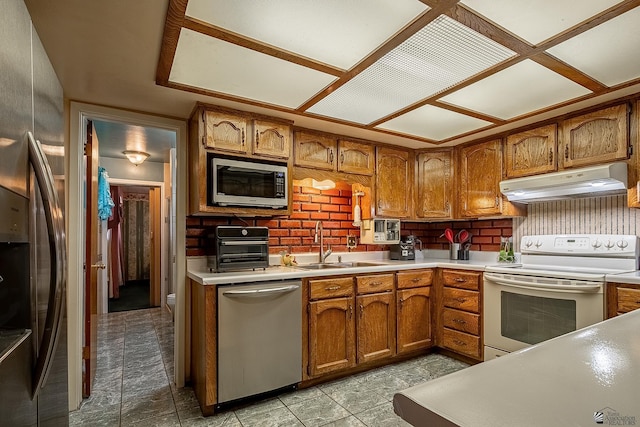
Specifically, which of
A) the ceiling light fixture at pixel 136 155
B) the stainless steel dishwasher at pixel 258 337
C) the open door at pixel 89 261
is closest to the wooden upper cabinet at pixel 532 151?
the stainless steel dishwasher at pixel 258 337

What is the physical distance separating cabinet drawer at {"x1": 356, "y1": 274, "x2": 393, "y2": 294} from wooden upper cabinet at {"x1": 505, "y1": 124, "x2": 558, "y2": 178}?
4.76ft

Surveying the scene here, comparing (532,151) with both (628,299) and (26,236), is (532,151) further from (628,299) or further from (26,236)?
(26,236)

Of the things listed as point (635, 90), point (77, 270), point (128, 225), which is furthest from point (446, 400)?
point (128, 225)

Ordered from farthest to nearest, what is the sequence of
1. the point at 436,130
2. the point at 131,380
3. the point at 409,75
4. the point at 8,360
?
the point at 436,130 < the point at 131,380 < the point at 409,75 < the point at 8,360

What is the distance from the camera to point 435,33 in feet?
5.37

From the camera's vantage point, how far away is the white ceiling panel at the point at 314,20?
1.42m

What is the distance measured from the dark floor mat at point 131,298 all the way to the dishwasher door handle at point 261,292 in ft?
13.0

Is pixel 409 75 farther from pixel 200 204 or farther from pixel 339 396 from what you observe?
pixel 339 396

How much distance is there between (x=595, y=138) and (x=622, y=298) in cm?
116

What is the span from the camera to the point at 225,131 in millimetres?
2533

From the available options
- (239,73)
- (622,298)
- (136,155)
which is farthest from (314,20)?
(136,155)

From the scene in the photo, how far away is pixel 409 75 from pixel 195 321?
227cm

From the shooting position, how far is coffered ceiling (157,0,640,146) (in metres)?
1.46

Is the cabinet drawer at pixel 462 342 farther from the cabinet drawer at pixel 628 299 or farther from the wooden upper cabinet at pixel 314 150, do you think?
the wooden upper cabinet at pixel 314 150
